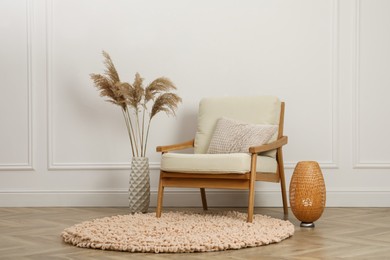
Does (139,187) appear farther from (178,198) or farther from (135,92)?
(135,92)

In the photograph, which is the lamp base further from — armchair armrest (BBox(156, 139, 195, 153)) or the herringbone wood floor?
armchair armrest (BBox(156, 139, 195, 153))

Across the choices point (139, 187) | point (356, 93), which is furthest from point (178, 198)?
point (356, 93)

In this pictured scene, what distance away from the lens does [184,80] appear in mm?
5418

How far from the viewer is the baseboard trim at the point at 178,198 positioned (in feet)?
17.5

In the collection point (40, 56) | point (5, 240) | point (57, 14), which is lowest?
point (5, 240)

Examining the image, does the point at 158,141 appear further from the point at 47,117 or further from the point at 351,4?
the point at 351,4

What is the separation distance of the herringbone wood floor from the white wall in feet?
1.28

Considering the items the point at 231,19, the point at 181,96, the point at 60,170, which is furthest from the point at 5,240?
the point at 231,19

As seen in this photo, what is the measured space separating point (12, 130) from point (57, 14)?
103 cm

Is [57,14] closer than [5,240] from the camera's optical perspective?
No

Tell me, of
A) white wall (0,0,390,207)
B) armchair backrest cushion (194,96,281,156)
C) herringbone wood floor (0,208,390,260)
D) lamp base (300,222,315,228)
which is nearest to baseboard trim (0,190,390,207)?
white wall (0,0,390,207)

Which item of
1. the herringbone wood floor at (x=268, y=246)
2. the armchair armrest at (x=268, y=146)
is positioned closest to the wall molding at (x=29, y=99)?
the herringbone wood floor at (x=268, y=246)

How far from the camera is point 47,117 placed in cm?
546

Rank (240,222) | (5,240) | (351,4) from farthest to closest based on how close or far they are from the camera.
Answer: (351,4), (240,222), (5,240)
